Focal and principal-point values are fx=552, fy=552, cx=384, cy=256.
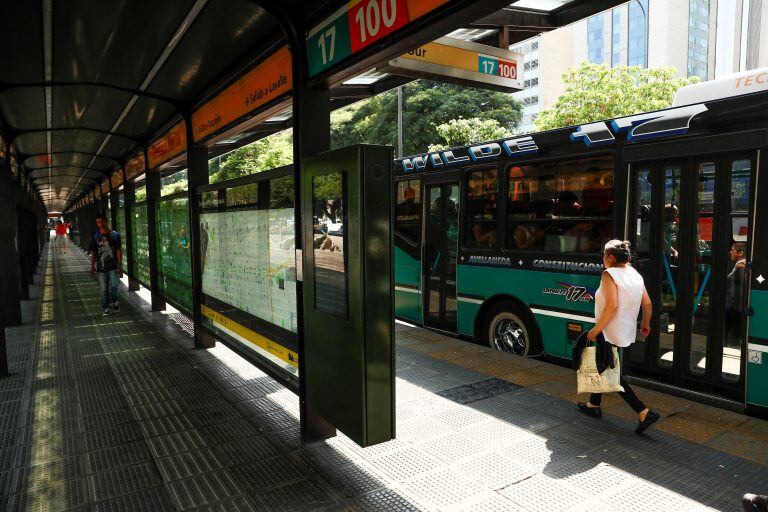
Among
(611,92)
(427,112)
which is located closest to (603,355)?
(611,92)

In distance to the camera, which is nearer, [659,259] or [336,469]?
[336,469]

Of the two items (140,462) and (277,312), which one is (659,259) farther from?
(140,462)

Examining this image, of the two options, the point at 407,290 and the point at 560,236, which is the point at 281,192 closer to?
the point at 560,236

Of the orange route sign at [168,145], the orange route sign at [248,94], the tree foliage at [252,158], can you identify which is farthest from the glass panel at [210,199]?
the tree foliage at [252,158]

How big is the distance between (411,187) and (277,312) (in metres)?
4.23

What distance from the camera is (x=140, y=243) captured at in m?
12.1

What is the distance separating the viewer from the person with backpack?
420 inches

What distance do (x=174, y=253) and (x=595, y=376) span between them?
6.85m

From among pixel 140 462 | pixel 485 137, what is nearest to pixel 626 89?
pixel 485 137

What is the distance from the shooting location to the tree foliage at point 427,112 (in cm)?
3064

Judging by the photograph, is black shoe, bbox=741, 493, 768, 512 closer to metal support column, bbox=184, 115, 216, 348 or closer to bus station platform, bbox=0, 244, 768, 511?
bus station platform, bbox=0, 244, 768, 511

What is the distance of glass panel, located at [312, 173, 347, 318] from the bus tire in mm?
3499

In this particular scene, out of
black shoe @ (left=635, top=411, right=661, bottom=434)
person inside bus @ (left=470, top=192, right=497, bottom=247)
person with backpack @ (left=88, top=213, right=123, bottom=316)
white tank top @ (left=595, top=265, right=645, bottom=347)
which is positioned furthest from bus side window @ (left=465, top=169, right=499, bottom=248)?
person with backpack @ (left=88, top=213, right=123, bottom=316)

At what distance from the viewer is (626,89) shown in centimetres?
2231
